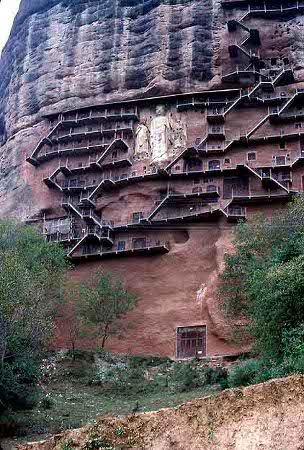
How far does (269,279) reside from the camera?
2136cm

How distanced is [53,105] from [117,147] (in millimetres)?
6175

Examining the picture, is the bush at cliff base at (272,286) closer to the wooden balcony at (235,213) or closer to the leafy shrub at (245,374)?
the leafy shrub at (245,374)

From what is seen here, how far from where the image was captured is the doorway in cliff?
110ft

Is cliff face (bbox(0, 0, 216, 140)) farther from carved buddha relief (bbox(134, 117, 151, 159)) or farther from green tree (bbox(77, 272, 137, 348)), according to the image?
green tree (bbox(77, 272, 137, 348))

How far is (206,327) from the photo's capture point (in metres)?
34.1

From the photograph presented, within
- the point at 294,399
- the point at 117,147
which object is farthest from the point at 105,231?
the point at 294,399

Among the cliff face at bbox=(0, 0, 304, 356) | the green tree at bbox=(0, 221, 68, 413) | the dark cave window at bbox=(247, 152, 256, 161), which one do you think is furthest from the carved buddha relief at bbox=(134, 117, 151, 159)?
the green tree at bbox=(0, 221, 68, 413)

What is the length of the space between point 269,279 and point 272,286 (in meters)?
0.32

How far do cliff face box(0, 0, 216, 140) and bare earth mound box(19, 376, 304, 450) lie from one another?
31.6 m

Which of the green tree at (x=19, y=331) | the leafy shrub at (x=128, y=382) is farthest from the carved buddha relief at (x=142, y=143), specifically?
the green tree at (x=19, y=331)

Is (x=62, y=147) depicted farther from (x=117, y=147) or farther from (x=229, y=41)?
(x=229, y=41)

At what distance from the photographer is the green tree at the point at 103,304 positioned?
3259cm

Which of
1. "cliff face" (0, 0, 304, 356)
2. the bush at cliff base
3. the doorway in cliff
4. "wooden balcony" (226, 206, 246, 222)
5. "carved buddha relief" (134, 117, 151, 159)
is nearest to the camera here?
the bush at cliff base

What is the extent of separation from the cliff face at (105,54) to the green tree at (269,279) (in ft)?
51.7
